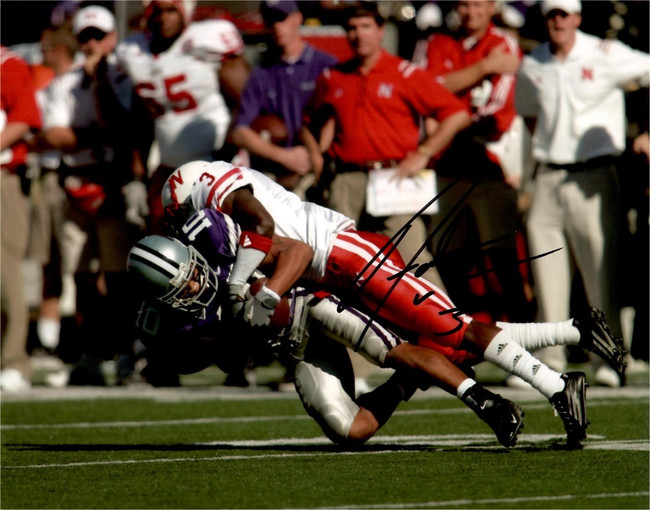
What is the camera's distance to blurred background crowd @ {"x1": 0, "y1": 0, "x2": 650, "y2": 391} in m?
7.91

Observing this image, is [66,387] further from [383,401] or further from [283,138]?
[383,401]

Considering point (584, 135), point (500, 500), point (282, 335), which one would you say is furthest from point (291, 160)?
point (500, 500)

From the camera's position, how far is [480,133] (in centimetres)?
823

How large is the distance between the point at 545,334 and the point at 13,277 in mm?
3988

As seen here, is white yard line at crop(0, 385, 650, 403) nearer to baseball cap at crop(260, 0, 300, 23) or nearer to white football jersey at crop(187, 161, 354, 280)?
white football jersey at crop(187, 161, 354, 280)

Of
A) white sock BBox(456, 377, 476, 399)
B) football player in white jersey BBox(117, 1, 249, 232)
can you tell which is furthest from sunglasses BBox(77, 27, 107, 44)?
white sock BBox(456, 377, 476, 399)

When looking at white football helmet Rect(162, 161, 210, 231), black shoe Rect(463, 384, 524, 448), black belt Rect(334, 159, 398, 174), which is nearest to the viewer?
black shoe Rect(463, 384, 524, 448)

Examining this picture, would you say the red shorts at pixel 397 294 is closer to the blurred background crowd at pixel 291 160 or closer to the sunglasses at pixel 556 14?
the blurred background crowd at pixel 291 160

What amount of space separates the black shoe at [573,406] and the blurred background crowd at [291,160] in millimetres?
2382

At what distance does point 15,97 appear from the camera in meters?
8.34

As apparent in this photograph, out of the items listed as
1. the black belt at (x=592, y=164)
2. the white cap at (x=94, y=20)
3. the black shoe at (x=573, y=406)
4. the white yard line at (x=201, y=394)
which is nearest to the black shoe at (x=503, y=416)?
the black shoe at (x=573, y=406)

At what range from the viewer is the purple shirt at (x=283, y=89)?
815 centimetres

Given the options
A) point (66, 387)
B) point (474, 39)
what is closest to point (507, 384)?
point (474, 39)

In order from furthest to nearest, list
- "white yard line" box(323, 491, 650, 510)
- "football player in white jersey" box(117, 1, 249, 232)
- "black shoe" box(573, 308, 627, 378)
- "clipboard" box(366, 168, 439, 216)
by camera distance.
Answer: "football player in white jersey" box(117, 1, 249, 232) → "clipboard" box(366, 168, 439, 216) → "black shoe" box(573, 308, 627, 378) → "white yard line" box(323, 491, 650, 510)
